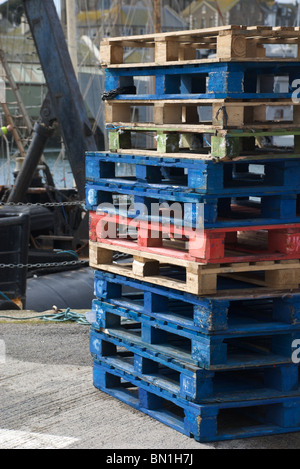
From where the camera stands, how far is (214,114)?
18.3 feet

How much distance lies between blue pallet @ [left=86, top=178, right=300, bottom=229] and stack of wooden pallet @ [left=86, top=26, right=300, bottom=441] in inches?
0.4

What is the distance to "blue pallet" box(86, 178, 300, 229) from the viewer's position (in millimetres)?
5613

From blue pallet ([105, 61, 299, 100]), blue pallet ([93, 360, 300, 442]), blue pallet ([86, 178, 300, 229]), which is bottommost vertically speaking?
blue pallet ([93, 360, 300, 442])

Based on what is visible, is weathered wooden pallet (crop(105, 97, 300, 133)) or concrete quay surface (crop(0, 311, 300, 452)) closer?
weathered wooden pallet (crop(105, 97, 300, 133))

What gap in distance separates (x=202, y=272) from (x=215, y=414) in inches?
38.4

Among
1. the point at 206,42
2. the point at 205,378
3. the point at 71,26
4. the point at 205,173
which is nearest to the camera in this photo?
the point at 205,173

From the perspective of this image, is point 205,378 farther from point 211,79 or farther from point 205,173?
point 211,79

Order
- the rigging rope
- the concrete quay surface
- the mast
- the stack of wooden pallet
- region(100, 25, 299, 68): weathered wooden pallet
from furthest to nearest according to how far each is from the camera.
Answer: the mast
the rigging rope
the concrete quay surface
the stack of wooden pallet
region(100, 25, 299, 68): weathered wooden pallet

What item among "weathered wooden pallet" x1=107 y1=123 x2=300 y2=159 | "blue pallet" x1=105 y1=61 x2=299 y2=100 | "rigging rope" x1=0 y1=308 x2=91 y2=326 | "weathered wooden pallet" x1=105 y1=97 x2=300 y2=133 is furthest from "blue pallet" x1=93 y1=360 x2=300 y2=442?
"rigging rope" x1=0 y1=308 x2=91 y2=326

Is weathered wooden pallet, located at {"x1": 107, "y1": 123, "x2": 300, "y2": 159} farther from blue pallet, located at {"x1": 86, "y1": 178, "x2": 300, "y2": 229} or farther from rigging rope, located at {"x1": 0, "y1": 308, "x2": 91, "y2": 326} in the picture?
rigging rope, located at {"x1": 0, "y1": 308, "x2": 91, "y2": 326}

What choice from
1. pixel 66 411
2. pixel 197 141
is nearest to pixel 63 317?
pixel 66 411

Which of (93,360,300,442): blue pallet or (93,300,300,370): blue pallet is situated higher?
(93,300,300,370): blue pallet

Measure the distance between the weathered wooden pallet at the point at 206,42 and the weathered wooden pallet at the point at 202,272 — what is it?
54.2 inches
